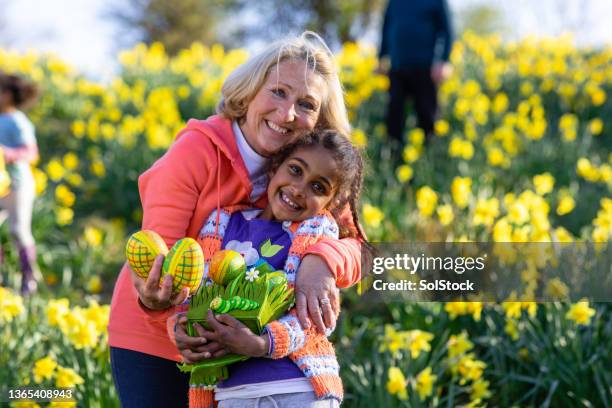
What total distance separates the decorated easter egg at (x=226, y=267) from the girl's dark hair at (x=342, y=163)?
1.10 feet

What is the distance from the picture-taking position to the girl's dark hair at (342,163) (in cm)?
212

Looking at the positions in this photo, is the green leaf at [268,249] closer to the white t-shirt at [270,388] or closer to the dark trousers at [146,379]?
the white t-shirt at [270,388]

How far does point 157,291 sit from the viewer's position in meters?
1.89

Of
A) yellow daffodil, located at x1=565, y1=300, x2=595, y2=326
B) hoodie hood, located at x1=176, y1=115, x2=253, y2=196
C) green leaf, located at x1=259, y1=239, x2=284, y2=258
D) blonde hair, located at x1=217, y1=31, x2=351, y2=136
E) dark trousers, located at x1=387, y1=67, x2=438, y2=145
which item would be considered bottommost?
green leaf, located at x1=259, y1=239, x2=284, y2=258

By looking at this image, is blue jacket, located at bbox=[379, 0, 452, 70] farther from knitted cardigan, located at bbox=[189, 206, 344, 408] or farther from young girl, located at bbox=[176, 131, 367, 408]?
knitted cardigan, located at bbox=[189, 206, 344, 408]

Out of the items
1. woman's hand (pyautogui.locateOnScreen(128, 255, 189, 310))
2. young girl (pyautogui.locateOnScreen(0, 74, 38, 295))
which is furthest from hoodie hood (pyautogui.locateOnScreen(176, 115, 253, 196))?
young girl (pyautogui.locateOnScreen(0, 74, 38, 295))

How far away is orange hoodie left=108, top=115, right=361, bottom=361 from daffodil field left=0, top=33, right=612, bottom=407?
71cm

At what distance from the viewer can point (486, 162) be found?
5863mm

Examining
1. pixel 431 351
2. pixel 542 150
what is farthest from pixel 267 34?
pixel 431 351

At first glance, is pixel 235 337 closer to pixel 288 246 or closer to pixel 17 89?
pixel 288 246

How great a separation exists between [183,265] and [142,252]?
114 millimetres

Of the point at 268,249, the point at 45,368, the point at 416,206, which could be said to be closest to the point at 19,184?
the point at 45,368

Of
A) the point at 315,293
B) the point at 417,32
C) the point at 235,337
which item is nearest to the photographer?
the point at 235,337

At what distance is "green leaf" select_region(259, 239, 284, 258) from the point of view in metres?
2.04
